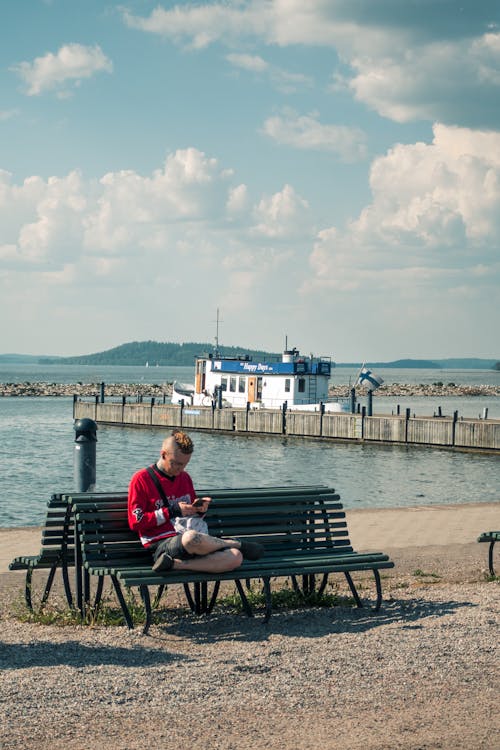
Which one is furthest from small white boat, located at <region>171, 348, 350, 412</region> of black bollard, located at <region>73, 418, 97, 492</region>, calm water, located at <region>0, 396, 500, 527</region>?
black bollard, located at <region>73, 418, 97, 492</region>

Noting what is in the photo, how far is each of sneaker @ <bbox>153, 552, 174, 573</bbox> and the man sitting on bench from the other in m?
0.02

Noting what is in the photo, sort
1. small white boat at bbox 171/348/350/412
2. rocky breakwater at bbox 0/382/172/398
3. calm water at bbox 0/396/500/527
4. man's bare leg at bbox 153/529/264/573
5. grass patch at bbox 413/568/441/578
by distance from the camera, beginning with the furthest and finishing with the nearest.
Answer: rocky breakwater at bbox 0/382/172/398 < small white boat at bbox 171/348/350/412 < calm water at bbox 0/396/500/527 < grass patch at bbox 413/568/441/578 < man's bare leg at bbox 153/529/264/573

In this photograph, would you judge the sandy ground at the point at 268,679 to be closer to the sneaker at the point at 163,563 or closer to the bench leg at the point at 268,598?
the bench leg at the point at 268,598

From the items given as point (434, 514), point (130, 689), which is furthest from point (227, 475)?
point (130, 689)

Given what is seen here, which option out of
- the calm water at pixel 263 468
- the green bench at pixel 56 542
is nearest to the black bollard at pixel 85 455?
the green bench at pixel 56 542

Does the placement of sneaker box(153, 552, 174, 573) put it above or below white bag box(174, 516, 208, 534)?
below

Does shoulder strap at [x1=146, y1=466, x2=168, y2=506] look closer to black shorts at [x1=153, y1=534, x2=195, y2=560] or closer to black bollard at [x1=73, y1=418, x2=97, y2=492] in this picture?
black shorts at [x1=153, y1=534, x2=195, y2=560]

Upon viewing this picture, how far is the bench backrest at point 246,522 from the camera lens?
7457 millimetres

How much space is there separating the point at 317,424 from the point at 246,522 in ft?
140

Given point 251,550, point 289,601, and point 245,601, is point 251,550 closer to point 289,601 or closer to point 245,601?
point 245,601

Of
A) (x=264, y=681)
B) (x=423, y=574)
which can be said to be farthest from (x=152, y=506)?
(x=423, y=574)

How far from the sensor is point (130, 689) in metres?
5.69

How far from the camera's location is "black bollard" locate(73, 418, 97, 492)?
418 inches

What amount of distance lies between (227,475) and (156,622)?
3022 cm
